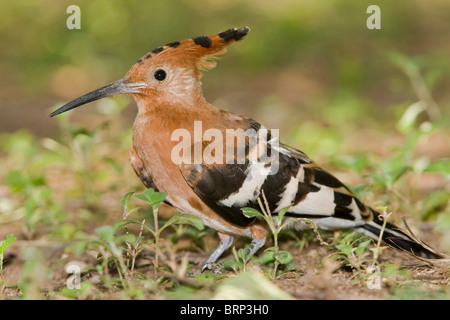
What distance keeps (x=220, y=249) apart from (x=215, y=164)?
0.65 metres

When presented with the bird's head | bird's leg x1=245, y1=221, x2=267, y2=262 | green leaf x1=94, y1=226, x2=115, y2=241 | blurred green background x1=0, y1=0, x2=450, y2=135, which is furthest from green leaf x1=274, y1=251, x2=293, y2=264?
blurred green background x1=0, y1=0, x2=450, y2=135

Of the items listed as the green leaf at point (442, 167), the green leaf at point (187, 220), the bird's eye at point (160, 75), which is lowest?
the green leaf at point (187, 220)

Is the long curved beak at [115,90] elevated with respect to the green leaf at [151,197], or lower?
elevated

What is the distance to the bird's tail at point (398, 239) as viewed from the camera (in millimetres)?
3014

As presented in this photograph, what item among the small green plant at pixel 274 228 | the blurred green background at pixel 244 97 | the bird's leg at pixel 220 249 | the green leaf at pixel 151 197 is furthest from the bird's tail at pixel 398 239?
the green leaf at pixel 151 197

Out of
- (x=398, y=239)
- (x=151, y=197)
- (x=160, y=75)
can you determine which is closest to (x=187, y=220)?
(x=151, y=197)

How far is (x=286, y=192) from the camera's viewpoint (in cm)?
310

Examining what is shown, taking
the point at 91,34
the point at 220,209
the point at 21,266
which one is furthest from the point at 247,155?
the point at 91,34

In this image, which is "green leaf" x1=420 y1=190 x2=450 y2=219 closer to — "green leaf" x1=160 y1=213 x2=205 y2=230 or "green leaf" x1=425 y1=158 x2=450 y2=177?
"green leaf" x1=425 y1=158 x2=450 y2=177

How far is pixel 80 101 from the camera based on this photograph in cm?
331

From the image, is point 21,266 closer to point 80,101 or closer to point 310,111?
point 80,101

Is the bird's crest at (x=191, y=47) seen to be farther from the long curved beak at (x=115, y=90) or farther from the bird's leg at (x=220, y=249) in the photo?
the bird's leg at (x=220, y=249)

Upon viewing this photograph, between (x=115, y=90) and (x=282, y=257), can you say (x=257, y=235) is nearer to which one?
(x=282, y=257)

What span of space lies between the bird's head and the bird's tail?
1.25 meters
